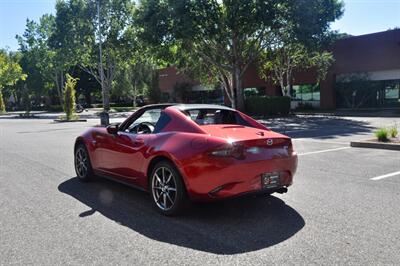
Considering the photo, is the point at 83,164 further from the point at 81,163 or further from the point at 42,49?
the point at 42,49

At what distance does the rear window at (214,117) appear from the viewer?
19.2ft

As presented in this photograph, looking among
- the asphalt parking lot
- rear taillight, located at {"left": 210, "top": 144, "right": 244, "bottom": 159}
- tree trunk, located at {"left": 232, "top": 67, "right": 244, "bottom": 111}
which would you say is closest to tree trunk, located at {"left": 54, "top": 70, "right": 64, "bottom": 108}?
tree trunk, located at {"left": 232, "top": 67, "right": 244, "bottom": 111}

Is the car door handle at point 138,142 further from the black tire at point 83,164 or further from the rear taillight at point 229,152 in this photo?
the black tire at point 83,164

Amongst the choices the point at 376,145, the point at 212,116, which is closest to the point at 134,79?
the point at 376,145

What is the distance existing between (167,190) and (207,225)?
0.74 metres

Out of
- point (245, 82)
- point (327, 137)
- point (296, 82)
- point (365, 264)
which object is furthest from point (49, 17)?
point (365, 264)

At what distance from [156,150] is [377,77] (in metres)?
31.1

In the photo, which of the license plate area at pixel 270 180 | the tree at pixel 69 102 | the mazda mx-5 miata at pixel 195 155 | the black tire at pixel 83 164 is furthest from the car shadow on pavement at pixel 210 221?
the tree at pixel 69 102

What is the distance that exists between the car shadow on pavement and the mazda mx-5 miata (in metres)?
0.27

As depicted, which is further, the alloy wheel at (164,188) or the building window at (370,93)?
the building window at (370,93)

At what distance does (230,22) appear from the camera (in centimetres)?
2684

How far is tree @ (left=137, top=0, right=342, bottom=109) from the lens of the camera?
86.6ft

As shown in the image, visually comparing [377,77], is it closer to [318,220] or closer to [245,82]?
[245,82]

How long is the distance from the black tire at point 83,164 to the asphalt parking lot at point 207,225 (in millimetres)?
200
